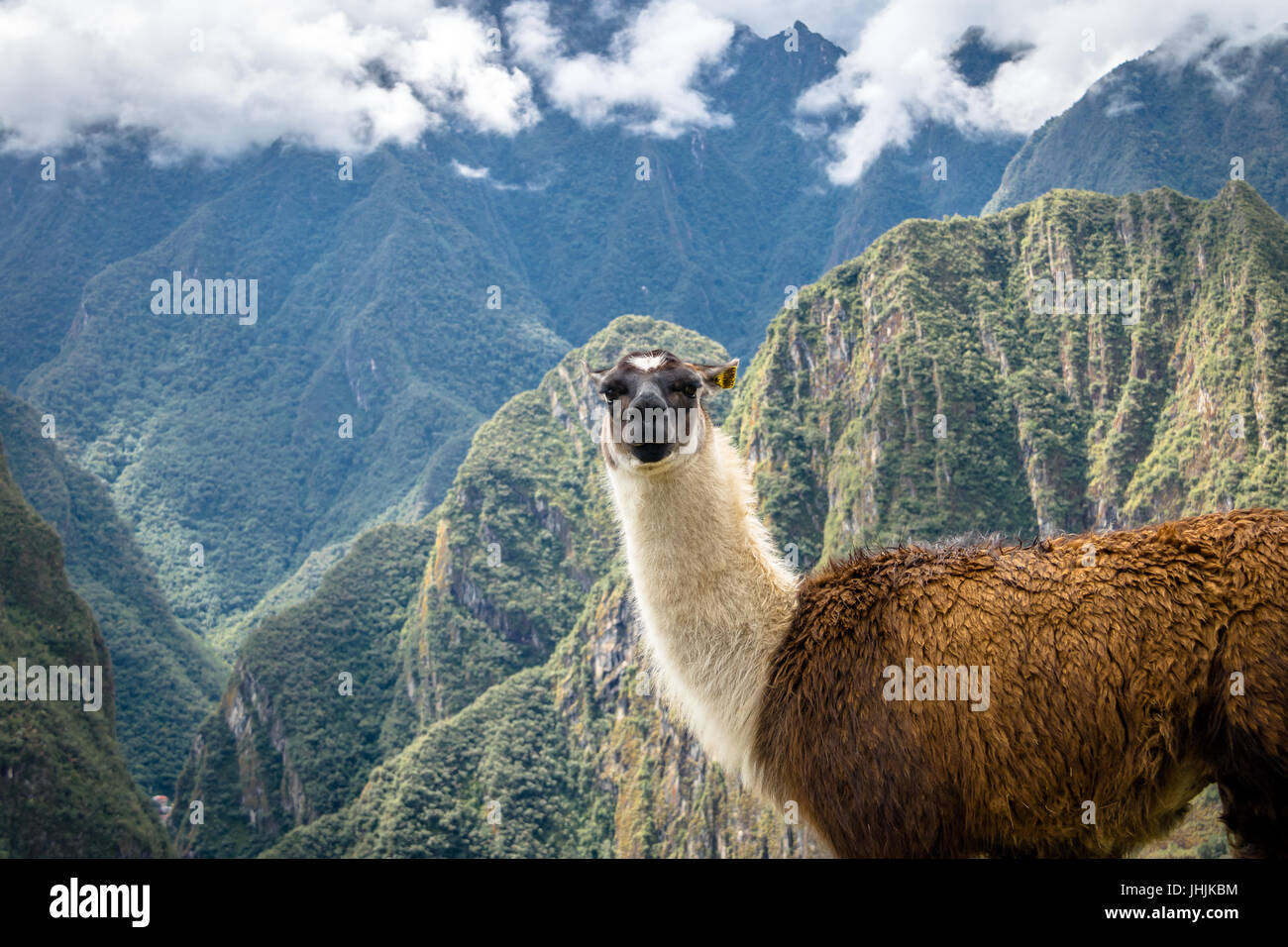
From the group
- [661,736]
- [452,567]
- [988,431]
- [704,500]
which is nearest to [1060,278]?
[988,431]

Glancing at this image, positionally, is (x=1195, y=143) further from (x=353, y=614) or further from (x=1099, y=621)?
(x=1099, y=621)

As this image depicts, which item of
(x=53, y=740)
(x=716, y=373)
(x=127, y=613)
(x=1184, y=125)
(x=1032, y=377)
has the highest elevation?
(x=1184, y=125)

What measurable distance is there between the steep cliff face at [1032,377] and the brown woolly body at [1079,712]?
4788cm

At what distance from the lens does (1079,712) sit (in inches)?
130

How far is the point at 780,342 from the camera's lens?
258 ft

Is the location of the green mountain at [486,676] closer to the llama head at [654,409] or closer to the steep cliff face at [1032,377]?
the steep cliff face at [1032,377]

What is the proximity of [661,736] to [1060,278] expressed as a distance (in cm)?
4693

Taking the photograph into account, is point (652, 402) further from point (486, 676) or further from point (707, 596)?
point (486, 676)

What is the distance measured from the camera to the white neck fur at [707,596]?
13.1 ft

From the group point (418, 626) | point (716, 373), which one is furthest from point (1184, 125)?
point (716, 373)

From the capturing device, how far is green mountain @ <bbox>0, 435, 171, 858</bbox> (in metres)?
42.6

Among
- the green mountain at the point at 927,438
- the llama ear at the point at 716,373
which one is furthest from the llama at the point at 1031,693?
the green mountain at the point at 927,438

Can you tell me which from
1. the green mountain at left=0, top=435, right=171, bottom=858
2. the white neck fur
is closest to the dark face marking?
the white neck fur

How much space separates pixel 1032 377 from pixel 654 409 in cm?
6897
